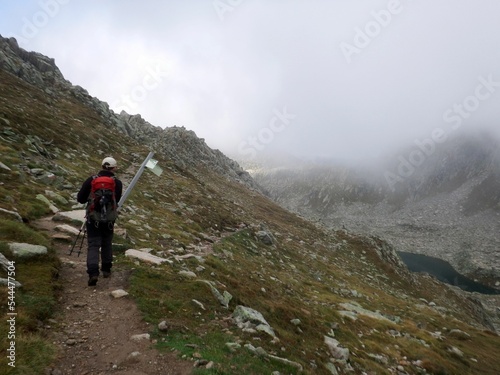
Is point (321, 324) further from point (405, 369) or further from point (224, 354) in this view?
point (224, 354)

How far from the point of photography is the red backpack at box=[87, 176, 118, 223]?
10289 mm

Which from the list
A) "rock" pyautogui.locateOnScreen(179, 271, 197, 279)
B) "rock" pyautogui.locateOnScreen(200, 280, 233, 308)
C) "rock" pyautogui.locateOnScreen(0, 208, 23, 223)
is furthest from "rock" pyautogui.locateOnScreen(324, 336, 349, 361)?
"rock" pyautogui.locateOnScreen(0, 208, 23, 223)

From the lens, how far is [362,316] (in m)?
24.7

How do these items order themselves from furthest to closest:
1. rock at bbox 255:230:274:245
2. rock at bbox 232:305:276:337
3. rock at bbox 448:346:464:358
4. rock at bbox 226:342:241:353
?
rock at bbox 255:230:274:245 → rock at bbox 448:346:464:358 → rock at bbox 232:305:276:337 → rock at bbox 226:342:241:353

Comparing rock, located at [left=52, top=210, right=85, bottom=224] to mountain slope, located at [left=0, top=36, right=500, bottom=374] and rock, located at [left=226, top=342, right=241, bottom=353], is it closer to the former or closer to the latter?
mountain slope, located at [left=0, top=36, right=500, bottom=374]

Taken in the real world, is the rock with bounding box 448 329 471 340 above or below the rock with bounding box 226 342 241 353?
above

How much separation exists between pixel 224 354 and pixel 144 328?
7.81ft

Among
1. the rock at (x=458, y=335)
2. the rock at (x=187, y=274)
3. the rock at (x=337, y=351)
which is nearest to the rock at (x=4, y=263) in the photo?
the rock at (x=187, y=274)

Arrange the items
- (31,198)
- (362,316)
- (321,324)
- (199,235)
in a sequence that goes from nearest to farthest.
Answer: (31,198)
(321,324)
(362,316)
(199,235)

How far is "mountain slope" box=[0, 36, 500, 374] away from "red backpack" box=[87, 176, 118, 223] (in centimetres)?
235

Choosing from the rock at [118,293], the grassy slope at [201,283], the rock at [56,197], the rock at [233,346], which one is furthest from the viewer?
the rock at [56,197]

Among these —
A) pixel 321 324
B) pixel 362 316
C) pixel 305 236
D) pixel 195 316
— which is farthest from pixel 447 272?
pixel 195 316

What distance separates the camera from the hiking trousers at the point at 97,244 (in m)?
10.3

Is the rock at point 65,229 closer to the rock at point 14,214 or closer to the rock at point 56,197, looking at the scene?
the rock at point 14,214
